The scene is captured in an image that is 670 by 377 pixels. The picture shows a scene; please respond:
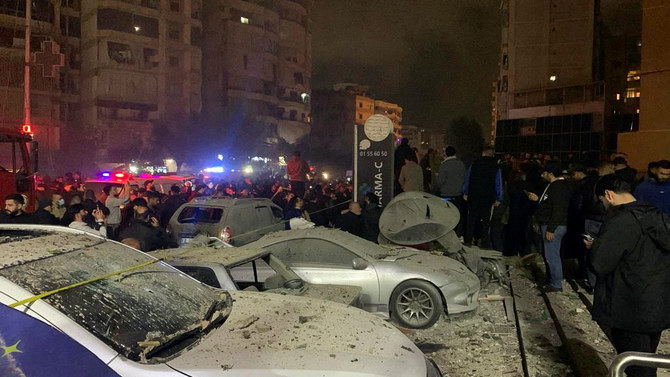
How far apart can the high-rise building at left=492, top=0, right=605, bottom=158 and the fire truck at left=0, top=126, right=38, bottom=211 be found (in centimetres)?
3869

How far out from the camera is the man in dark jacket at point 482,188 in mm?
10766

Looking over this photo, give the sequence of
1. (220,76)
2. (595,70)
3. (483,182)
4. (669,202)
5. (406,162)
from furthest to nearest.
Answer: (220,76) < (595,70) < (406,162) < (483,182) < (669,202)

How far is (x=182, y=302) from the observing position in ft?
12.3

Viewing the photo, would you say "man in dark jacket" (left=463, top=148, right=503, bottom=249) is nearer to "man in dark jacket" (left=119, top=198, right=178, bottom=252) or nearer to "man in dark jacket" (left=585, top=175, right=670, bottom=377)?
"man in dark jacket" (left=119, top=198, right=178, bottom=252)

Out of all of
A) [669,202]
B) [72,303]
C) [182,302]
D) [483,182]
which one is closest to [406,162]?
[483,182]

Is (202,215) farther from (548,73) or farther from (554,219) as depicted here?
(548,73)

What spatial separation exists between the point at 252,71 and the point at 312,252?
59.2 metres

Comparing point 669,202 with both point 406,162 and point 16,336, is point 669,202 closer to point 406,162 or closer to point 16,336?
point 406,162

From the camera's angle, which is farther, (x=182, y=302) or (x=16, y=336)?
(x=182, y=302)

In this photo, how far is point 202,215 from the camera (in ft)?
36.6

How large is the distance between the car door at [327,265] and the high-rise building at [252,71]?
169 ft

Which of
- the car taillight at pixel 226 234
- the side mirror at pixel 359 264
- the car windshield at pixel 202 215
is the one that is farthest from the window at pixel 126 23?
the side mirror at pixel 359 264

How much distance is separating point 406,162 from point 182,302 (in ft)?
30.1

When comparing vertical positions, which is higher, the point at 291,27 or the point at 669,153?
the point at 291,27
